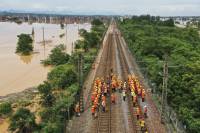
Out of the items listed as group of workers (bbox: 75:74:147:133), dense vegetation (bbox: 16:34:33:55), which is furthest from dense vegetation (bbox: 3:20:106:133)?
dense vegetation (bbox: 16:34:33:55)

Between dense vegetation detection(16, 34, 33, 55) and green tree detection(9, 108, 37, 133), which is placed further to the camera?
dense vegetation detection(16, 34, 33, 55)

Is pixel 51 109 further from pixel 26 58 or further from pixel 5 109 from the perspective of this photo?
pixel 26 58

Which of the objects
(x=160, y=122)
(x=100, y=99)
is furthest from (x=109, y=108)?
(x=160, y=122)

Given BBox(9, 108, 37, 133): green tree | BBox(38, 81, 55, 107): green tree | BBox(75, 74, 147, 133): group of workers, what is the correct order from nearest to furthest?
1. BBox(9, 108, 37, 133): green tree
2. BBox(75, 74, 147, 133): group of workers
3. BBox(38, 81, 55, 107): green tree

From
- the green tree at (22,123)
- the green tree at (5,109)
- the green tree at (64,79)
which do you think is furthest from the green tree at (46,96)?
the green tree at (22,123)

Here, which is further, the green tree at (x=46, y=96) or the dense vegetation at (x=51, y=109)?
the green tree at (x=46, y=96)

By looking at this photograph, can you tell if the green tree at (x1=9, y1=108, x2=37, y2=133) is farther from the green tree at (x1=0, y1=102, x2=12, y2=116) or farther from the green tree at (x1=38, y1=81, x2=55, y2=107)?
the green tree at (x1=38, y1=81, x2=55, y2=107)

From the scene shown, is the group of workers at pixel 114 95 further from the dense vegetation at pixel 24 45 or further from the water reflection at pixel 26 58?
the dense vegetation at pixel 24 45

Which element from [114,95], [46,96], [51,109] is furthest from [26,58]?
[51,109]
